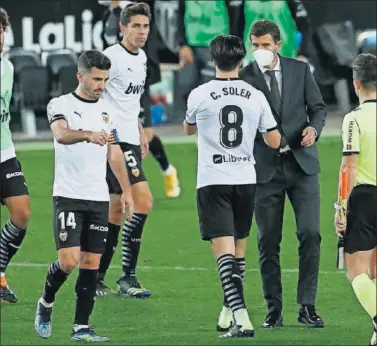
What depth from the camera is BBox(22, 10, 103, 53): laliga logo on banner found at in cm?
2309

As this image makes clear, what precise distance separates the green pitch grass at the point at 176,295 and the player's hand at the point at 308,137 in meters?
1.27

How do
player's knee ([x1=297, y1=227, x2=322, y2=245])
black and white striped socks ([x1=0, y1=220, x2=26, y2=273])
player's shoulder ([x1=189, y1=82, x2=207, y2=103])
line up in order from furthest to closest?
black and white striped socks ([x1=0, y1=220, x2=26, y2=273])
player's knee ([x1=297, y1=227, x2=322, y2=245])
player's shoulder ([x1=189, y1=82, x2=207, y2=103])

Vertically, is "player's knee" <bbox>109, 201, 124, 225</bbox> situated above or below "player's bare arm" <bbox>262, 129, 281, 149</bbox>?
below

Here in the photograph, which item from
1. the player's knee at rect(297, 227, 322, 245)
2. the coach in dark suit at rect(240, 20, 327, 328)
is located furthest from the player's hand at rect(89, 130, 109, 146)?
the player's knee at rect(297, 227, 322, 245)

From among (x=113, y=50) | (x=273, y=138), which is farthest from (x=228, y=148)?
(x=113, y=50)

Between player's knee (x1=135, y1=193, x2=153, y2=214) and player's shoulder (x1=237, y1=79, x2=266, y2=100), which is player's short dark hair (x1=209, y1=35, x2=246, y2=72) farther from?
player's knee (x1=135, y1=193, x2=153, y2=214)

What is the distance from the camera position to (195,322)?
35.3 feet

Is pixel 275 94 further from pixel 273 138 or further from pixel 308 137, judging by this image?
pixel 273 138

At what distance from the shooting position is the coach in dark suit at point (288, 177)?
1054cm

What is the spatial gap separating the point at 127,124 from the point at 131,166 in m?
0.33

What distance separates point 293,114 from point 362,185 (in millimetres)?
1464

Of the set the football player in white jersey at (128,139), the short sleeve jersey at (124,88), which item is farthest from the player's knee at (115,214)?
the short sleeve jersey at (124,88)

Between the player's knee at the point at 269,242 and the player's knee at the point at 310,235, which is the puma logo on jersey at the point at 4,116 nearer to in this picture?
the player's knee at the point at 269,242

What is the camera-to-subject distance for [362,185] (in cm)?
926
